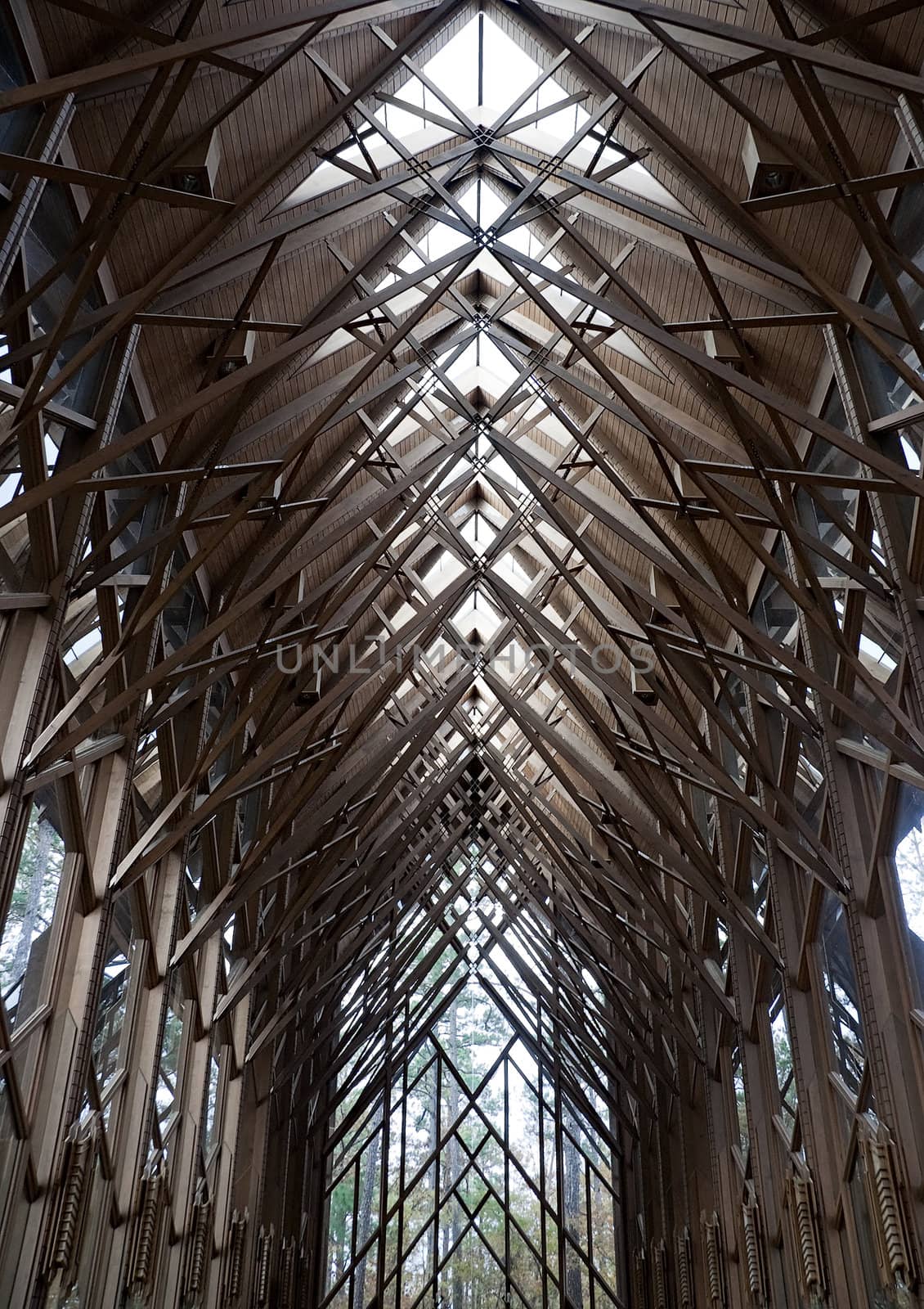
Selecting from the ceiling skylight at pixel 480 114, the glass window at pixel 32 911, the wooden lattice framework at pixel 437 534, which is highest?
the ceiling skylight at pixel 480 114

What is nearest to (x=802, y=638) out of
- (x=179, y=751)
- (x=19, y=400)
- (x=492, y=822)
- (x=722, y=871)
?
(x=722, y=871)

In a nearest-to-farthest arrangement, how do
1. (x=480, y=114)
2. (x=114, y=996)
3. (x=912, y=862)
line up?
(x=912, y=862), (x=480, y=114), (x=114, y=996)

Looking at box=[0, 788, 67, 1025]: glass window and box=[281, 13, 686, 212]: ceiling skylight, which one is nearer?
box=[0, 788, 67, 1025]: glass window

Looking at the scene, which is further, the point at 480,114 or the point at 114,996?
the point at 114,996

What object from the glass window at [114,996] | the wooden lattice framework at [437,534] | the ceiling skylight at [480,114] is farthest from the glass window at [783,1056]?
the ceiling skylight at [480,114]

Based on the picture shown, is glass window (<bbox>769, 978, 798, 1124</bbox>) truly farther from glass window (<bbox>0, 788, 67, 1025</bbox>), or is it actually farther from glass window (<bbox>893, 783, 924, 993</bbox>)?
glass window (<bbox>0, 788, 67, 1025</bbox>)

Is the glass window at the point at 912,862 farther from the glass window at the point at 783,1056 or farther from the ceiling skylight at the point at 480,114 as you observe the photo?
the ceiling skylight at the point at 480,114

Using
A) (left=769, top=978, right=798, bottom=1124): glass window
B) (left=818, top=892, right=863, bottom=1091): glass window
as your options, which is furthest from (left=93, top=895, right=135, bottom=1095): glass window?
(left=818, top=892, right=863, bottom=1091): glass window

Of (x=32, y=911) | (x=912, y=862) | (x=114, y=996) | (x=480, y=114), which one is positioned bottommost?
(x=32, y=911)

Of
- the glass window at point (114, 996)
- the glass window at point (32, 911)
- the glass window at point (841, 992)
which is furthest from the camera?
the glass window at point (841, 992)

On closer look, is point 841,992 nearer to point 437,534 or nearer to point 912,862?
point 912,862

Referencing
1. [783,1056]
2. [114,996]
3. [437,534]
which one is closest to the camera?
[114,996]

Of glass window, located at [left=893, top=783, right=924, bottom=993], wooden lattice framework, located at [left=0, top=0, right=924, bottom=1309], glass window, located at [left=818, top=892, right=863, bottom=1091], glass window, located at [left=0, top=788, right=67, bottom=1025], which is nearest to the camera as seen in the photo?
wooden lattice framework, located at [left=0, top=0, right=924, bottom=1309]

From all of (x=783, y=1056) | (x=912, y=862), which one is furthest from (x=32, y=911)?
(x=783, y=1056)
